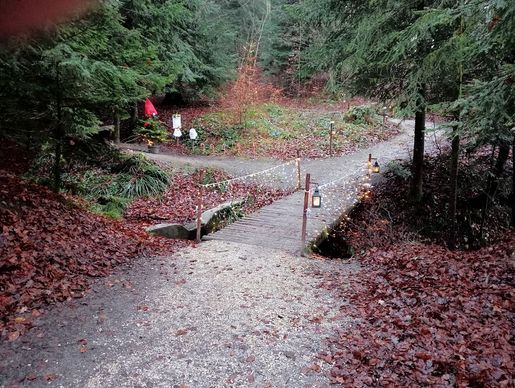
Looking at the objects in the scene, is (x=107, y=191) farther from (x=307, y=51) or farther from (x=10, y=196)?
(x=307, y=51)

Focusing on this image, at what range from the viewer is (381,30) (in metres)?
10.1

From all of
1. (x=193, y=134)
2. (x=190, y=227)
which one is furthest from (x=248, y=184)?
(x=193, y=134)

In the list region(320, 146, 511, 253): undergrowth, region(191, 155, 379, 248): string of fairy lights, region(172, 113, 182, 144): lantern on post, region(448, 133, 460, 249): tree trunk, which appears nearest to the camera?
region(448, 133, 460, 249): tree trunk

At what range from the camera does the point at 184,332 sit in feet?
16.0

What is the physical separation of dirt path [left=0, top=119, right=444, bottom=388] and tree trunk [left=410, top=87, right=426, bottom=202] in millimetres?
6071

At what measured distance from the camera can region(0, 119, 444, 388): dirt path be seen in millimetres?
4031

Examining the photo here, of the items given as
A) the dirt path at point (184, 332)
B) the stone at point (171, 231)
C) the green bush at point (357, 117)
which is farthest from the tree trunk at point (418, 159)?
the green bush at point (357, 117)

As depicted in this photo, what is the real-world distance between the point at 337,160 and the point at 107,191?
9.78 meters

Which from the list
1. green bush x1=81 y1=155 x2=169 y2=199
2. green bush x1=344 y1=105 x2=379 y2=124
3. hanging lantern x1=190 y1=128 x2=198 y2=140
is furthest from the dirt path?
green bush x1=344 y1=105 x2=379 y2=124

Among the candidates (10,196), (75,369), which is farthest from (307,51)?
(75,369)

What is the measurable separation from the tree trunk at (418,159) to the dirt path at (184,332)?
6.07m

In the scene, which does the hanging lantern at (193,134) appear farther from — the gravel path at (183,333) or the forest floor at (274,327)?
the gravel path at (183,333)

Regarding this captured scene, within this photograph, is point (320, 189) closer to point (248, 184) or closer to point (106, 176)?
point (248, 184)

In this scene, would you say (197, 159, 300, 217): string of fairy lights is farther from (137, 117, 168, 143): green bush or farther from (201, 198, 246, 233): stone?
(137, 117, 168, 143): green bush
